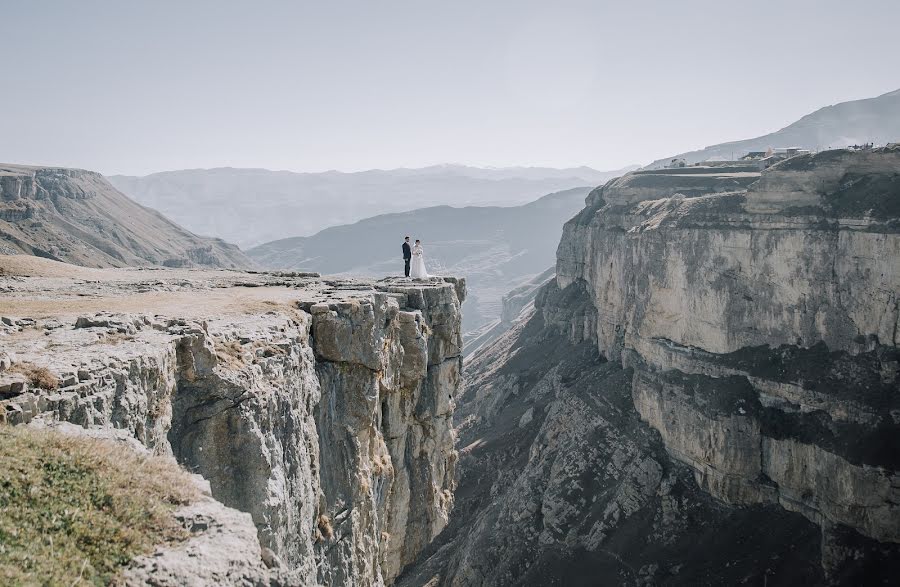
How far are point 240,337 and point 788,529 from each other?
43893mm

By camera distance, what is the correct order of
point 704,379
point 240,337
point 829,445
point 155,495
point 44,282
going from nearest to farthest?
1. point 155,495
2. point 240,337
3. point 44,282
4. point 829,445
5. point 704,379

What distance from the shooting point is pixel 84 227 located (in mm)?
140125

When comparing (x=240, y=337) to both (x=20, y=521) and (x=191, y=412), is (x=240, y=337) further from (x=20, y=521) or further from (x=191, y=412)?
(x=20, y=521)

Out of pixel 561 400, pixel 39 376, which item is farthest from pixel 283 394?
pixel 561 400

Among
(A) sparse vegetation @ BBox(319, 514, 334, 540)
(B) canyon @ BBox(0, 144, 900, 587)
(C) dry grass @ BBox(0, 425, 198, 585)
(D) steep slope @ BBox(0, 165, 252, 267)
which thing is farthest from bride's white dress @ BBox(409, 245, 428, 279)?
(D) steep slope @ BBox(0, 165, 252, 267)

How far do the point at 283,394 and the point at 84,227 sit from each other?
5656 inches

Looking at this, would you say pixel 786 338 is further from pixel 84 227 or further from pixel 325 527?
pixel 84 227

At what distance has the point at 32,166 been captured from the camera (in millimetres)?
173250

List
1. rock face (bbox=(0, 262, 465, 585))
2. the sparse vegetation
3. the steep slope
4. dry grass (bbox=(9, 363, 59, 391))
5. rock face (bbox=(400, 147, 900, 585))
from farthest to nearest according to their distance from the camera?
1. the steep slope
2. rock face (bbox=(400, 147, 900, 585))
3. the sparse vegetation
4. rock face (bbox=(0, 262, 465, 585))
5. dry grass (bbox=(9, 363, 59, 391))

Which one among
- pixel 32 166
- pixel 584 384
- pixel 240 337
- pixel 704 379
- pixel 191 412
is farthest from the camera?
pixel 32 166

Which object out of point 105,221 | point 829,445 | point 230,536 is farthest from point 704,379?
point 105,221

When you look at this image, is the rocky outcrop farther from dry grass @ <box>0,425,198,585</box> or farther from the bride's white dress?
dry grass @ <box>0,425,198,585</box>

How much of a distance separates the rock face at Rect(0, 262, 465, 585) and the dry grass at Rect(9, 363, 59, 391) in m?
0.14

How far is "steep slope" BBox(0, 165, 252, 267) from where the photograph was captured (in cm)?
10344
